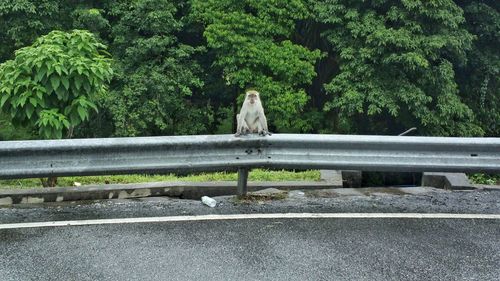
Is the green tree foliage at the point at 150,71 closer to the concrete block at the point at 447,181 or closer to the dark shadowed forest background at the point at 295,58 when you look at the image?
the dark shadowed forest background at the point at 295,58

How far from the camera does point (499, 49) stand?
1939 cm

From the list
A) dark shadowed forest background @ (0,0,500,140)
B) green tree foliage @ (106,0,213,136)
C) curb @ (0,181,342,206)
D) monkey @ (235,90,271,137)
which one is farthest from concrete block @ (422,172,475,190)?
green tree foliage @ (106,0,213,136)

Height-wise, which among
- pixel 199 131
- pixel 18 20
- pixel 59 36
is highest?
pixel 18 20

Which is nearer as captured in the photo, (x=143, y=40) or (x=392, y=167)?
(x=392, y=167)

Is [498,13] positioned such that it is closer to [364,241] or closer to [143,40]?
[143,40]

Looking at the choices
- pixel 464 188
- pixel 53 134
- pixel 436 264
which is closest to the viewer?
pixel 436 264

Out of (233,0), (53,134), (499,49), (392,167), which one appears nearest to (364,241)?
(392,167)

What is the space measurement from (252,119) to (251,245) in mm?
1488

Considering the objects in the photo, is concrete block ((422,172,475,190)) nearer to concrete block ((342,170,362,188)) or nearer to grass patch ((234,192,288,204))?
concrete block ((342,170,362,188))

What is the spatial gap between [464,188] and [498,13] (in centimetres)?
1544

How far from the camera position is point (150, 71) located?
18203mm

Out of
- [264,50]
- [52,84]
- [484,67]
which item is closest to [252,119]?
[52,84]

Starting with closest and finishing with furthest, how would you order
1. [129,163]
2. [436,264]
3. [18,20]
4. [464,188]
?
[436,264] → [129,163] → [464,188] → [18,20]

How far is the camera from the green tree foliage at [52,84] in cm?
624
